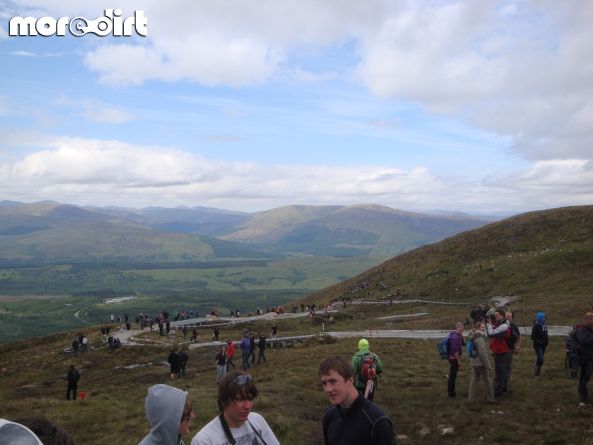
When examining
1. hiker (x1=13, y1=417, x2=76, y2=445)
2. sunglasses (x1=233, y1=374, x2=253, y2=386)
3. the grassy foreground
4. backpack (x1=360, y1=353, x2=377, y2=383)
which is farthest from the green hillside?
hiker (x1=13, y1=417, x2=76, y2=445)

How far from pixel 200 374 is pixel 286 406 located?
1466 cm

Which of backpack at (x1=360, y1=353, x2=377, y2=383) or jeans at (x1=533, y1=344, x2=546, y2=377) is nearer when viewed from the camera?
backpack at (x1=360, y1=353, x2=377, y2=383)

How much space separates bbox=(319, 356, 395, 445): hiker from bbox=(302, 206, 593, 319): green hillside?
116 ft

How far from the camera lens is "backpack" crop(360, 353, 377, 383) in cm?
1283

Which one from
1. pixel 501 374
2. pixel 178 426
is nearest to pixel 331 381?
pixel 178 426

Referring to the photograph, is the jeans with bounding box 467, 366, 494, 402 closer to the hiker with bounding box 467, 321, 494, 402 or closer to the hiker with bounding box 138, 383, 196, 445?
the hiker with bounding box 467, 321, 494, 402

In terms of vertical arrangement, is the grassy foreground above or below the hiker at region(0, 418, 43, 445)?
below

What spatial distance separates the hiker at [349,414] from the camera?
5703mm

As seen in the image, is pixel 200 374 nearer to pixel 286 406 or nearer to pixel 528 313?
pixel 286 406

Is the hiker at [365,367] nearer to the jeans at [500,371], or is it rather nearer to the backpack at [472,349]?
the backpack at [472,349]

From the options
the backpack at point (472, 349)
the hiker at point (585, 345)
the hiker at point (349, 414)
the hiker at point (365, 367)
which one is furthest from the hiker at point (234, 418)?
the hiker at point (585, 345)

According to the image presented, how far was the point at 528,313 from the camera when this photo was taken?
39500 mm

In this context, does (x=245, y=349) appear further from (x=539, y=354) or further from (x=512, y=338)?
(x=512, y=338)

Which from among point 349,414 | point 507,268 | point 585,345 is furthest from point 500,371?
point 507,268
